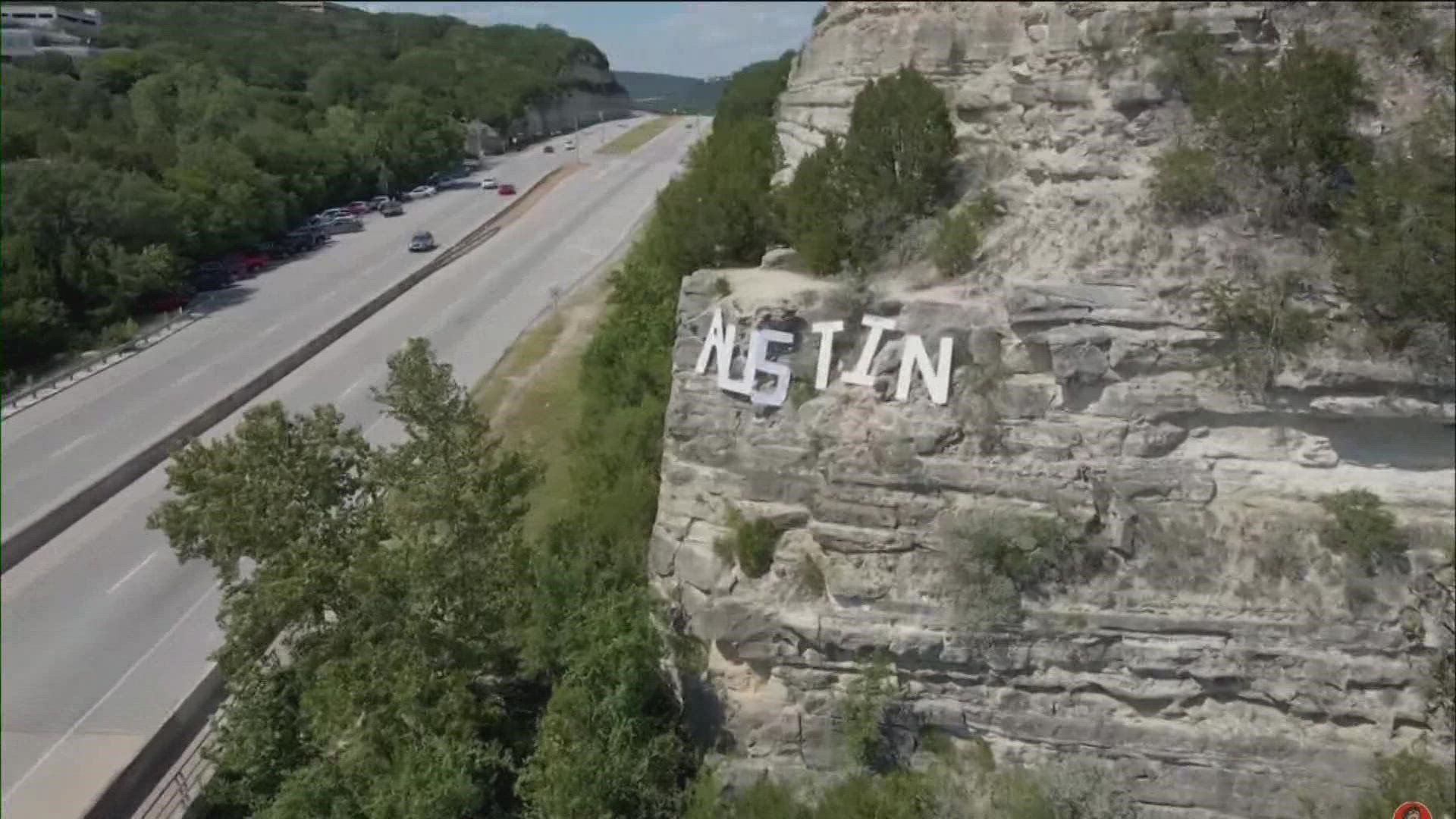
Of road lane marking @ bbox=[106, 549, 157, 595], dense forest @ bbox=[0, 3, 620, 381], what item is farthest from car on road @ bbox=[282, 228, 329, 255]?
road lane marking @ bbox=[106, 549, 157, 595]

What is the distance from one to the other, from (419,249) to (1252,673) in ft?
177

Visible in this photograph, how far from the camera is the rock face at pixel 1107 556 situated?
45.3ft

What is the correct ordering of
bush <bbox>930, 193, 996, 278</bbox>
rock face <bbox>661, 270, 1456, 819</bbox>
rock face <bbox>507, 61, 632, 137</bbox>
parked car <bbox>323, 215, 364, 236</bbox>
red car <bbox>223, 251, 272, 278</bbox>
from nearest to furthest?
rock face <bbox>661, 270, 1456, 819</bbox> < bush <bbox>930, 193, 996, 278</bbox> < red car <bbox>223, 251, 272, 278</bbox> < parked car <bbox>323, 215, 364, 236</bbox> < rock face <bbox>507, 61, 632, 137</bbox>

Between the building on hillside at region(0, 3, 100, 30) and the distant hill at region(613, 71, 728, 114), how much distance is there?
53.3 metres

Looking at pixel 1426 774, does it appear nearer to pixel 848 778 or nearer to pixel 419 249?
pixel 848 778

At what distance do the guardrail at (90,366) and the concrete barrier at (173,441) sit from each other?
645 cm

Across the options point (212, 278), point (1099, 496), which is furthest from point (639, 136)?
point (1099, 496)

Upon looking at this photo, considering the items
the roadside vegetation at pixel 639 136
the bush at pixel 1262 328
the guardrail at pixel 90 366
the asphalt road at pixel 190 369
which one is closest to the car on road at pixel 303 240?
the asphalt road at pixel 190 369

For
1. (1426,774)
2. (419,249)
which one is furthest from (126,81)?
(1426,774)

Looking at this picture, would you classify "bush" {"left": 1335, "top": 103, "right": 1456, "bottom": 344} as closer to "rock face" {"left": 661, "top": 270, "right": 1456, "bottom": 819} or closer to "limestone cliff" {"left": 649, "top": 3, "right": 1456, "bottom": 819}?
"limestone cliff" {"left": 649, "top": 3, "right": 1456, "bottom": 819}

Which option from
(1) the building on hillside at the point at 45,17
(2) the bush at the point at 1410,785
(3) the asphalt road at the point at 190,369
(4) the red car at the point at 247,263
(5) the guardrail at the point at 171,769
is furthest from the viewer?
(1) the building on hillside at the point at 45,17

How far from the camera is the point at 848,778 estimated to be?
15.4 m

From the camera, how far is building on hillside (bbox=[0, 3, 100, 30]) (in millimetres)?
90125

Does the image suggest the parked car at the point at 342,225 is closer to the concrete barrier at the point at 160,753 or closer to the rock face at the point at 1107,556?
the concrete barrier at the point at 160,753
